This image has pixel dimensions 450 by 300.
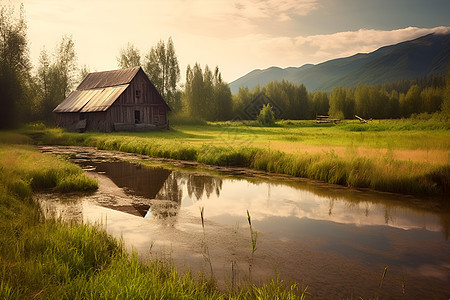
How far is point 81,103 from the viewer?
40.5 meters

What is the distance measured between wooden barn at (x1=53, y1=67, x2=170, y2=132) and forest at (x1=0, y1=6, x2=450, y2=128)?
5.73 m

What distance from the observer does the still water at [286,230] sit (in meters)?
5.59

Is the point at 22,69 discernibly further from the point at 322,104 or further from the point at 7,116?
the point at 322,104

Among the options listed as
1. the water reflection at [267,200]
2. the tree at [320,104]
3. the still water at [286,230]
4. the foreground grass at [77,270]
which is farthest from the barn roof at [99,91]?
the tree at [320,104]

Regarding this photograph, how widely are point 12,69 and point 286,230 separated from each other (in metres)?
36.7

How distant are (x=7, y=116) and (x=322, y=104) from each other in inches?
3465

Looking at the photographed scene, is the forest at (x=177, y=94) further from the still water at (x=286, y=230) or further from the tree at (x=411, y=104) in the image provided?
the still water at (x=286, y=230)

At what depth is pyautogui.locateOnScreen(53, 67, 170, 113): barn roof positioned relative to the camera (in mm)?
38000

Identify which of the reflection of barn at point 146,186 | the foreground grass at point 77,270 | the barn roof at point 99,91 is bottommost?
the reflection of barn at point 146,186

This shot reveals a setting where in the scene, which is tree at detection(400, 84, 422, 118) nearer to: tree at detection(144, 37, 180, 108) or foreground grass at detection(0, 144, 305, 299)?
tree at detection(144, 37, 180, 108)

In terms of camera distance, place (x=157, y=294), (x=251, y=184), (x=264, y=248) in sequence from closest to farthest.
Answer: (x=157, y=294)
(x=264, y=248)
(x=251, y=184)

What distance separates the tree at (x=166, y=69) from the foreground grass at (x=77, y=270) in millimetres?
52108

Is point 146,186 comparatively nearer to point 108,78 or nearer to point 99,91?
point 99,91

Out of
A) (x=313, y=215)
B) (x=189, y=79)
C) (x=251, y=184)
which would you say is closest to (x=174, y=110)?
(x=189, y=79)
